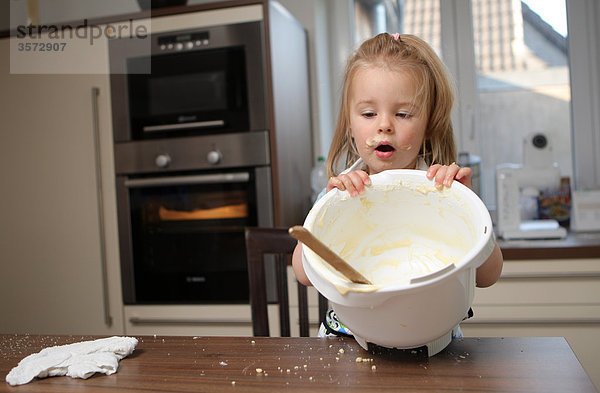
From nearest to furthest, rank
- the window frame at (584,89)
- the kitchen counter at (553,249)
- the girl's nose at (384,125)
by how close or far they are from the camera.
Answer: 1. the girl's nose at (384,125)
2. the kitchen counter at (553,249)
3. the window frame at (584,89)

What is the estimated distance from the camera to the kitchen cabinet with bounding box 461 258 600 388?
1.80 meters

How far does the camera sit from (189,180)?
6.86 feet

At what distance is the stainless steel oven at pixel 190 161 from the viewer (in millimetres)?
2053

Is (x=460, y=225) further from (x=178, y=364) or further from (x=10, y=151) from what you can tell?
(x=10, y=151)

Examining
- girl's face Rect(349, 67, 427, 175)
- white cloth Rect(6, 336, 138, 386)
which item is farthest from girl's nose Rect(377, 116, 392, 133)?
white cloth Rect(6, 336, 138, 386)

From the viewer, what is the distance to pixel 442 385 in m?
0.66

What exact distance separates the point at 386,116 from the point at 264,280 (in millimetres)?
481

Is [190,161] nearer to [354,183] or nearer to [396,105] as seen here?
[396,105]

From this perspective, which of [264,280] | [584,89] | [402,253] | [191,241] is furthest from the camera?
[584,89]

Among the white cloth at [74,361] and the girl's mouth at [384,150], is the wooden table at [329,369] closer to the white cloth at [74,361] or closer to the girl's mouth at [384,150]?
the white cloth at [74,361]

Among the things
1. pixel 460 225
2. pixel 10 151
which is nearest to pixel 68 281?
pixel 10 151

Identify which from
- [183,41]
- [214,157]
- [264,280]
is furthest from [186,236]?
[264,280]

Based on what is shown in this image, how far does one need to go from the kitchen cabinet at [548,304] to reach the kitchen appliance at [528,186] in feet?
0.54

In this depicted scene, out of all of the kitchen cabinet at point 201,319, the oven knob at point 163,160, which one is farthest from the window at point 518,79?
the oven knob at point 163,160
